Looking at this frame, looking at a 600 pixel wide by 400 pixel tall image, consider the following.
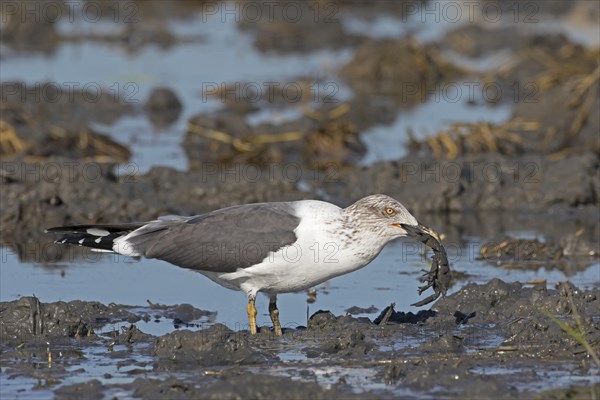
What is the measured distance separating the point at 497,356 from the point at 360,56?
14073 mm

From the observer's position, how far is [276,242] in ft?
29.7

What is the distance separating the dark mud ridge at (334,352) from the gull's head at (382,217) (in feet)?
1.84

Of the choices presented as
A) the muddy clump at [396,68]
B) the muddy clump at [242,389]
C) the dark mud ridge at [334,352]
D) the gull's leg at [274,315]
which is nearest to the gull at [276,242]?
the gull's leg at [274,315]

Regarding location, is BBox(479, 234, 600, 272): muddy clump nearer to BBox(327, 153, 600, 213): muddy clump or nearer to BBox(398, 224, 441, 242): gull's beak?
A: BBox(327, 153, 600, 213): muddy clump

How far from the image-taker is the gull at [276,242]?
898 centimetres

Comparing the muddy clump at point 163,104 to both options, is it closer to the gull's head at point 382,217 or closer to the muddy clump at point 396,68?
the muddy clump at point 396,68

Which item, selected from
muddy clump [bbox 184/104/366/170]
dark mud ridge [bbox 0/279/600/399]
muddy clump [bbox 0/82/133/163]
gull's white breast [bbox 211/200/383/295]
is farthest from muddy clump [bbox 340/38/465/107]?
A: gull's white breast [bbox 211/200/383/295]

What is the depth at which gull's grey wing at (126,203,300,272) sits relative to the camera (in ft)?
29.8

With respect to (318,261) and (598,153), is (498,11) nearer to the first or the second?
(598,153)

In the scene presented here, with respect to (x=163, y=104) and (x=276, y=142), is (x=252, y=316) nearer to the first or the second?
(x=276, y=142)

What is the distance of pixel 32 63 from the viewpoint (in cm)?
2258

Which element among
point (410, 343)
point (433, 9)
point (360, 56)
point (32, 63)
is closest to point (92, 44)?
point (32, 63)

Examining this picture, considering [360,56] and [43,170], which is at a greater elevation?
[360,56]

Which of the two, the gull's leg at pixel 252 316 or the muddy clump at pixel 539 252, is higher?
the muddy clump at pixel 539 252
